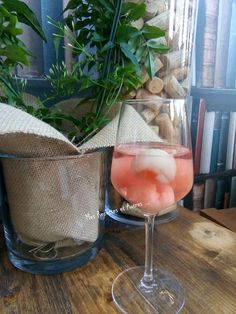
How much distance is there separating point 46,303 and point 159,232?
0.23m

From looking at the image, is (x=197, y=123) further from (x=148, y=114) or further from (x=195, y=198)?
(x=148, y=114)

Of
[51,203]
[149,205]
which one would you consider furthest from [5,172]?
[149,205]

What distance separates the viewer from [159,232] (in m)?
0.46

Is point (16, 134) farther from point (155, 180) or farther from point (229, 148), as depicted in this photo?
point (229, 148)

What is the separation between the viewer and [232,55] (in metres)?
0.86

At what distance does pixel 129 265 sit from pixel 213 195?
0.66 metres

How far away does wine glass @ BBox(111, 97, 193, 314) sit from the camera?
293mm

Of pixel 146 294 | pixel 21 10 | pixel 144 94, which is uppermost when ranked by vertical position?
pixel 21 10

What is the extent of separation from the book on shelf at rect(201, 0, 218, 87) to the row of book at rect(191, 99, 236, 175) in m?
0.07

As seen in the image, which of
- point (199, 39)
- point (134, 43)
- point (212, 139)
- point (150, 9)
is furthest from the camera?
point (212, 139)

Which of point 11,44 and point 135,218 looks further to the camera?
point 135,218

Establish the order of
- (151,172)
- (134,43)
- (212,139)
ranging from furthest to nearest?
1. (212,139)
2. (134,43)
3. (151,172)

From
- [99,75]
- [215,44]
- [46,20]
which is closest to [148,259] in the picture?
[99,75]

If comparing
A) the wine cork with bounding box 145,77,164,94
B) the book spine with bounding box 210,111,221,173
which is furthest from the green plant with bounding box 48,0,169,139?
the book spine with bounding box 210,111,221,173
